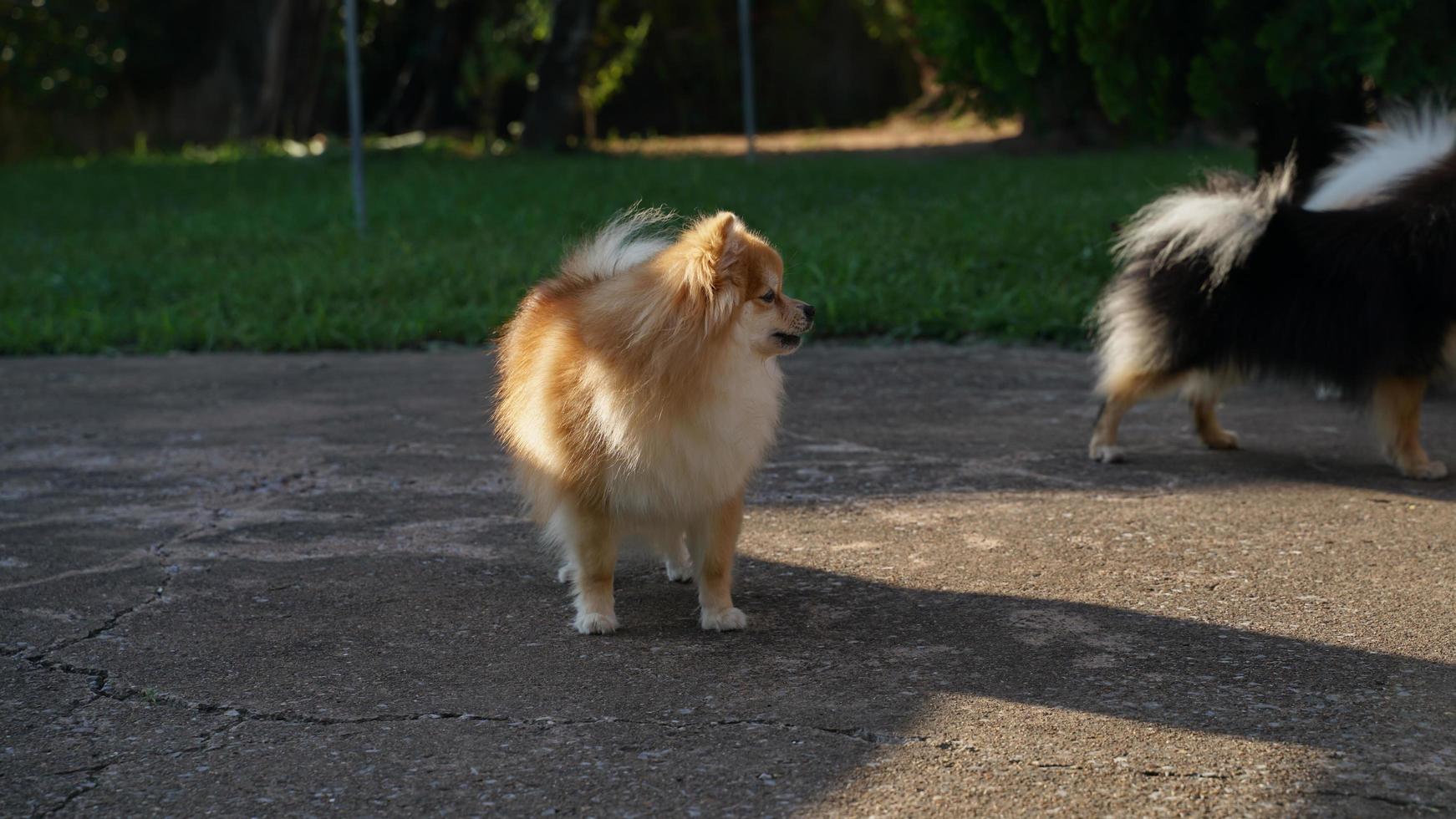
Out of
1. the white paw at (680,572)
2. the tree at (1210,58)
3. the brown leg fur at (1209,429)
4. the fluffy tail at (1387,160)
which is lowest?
the white paw at (680,572)

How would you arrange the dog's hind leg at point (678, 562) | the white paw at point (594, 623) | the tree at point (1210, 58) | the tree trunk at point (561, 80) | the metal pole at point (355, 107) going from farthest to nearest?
the tree trunk at point (561, 80)
the metal pole at point (355, 107)
the tree at point (1210, 58)
the dog's hind leg at point (678, 562)
the white paw at point (594, 623)

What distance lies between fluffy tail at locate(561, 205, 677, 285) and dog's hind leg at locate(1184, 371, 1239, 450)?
219 cm

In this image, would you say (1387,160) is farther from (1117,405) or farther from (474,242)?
(474,242)

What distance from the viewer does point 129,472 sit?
522 cm

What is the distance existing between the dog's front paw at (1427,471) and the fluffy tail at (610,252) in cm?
271

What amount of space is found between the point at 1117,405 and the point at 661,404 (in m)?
2.37

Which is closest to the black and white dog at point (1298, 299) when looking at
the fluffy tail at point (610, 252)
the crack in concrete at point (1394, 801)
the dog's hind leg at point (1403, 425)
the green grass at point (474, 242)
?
the dog's hind leg at point (1403, 425)

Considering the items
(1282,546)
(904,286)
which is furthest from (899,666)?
(904,286)

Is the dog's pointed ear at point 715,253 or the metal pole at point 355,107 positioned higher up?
the metal pole at point 355,107

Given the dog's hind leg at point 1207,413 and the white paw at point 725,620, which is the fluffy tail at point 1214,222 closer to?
the dog's hind leg at point 1207,413

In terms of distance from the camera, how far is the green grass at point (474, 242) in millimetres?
7812

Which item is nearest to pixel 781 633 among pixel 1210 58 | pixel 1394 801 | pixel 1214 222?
pixel 1394 801

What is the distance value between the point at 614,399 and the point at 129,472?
265 centimetres

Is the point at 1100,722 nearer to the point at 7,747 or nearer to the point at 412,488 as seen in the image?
the point at 7,747
